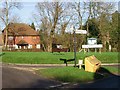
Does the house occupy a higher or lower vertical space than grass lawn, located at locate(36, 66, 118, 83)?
higher

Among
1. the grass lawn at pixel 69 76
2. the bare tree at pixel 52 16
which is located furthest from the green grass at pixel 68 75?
the bare tree at pixel 52 16

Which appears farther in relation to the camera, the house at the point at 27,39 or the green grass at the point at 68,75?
the house at the point at 27,39

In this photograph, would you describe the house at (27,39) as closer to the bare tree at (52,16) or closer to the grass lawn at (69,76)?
the bare tree at (52,16)

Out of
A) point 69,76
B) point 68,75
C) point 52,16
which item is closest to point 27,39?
point 52,16

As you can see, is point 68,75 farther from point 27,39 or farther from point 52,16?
point 27,39

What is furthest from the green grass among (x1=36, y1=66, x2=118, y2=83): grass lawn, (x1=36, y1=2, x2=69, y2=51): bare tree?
(x1=36, y1=2, x2=69, y2=51): bare tree

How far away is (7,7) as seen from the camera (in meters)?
66.0

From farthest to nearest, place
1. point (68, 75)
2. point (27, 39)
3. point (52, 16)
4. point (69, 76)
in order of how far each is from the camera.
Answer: point (27, 39)
point (52, 16)
point (68, 75)
point (69, 76)

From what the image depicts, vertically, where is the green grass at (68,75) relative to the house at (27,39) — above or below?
below

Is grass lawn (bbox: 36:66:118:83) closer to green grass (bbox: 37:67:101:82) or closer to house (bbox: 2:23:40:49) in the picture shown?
green grass (bbox: 37:67:101:82)

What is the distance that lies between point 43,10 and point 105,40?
16.0 meters

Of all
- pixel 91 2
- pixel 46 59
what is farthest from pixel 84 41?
pixel 46 59

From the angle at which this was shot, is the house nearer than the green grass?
No

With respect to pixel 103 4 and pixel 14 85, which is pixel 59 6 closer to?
pixel 103 4
